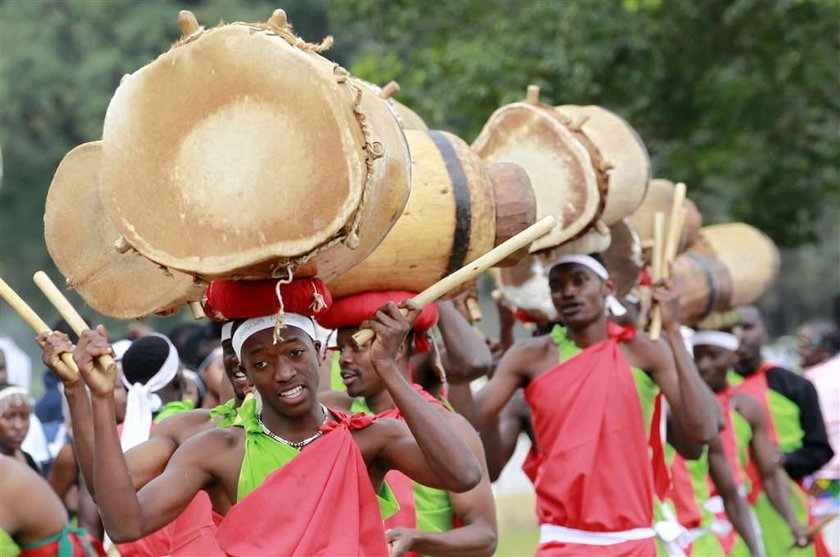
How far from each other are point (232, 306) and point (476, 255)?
4.41ft

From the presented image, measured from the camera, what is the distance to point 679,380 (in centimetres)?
876

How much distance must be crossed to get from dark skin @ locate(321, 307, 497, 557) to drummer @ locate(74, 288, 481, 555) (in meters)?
0.75

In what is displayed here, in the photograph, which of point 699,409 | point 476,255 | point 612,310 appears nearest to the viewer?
point 476,255

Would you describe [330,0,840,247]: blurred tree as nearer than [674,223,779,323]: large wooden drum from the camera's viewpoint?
No

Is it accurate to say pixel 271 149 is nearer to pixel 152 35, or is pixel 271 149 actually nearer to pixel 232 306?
pixel 232 306

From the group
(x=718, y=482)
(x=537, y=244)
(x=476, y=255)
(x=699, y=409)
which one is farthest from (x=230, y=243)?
(x=718, y=482)

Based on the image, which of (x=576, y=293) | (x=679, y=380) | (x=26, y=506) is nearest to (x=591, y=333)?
(x=576, y=293)

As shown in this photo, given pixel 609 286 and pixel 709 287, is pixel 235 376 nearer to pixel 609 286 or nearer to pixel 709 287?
pixel 609 286

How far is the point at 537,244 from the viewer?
8.11 metres

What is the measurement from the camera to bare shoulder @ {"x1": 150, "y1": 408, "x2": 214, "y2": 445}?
6.60 meters

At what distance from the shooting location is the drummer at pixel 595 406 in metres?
8.66

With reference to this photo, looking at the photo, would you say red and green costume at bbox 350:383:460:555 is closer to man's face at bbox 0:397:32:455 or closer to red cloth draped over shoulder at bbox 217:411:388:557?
red cloth draped over shoulder at bbox 217:411:388:557

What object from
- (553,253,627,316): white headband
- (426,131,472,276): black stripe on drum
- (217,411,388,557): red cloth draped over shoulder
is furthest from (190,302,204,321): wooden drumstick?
(553,253,627,316): white headband

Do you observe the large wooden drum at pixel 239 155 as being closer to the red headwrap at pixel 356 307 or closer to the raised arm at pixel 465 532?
the red headwrap at pixel 356 307
